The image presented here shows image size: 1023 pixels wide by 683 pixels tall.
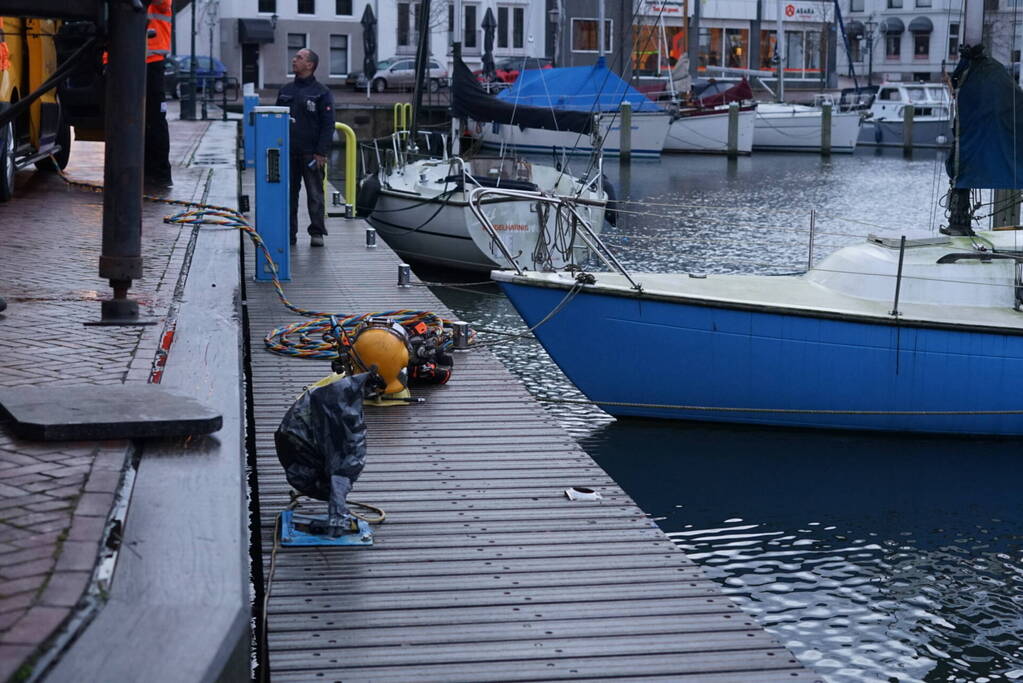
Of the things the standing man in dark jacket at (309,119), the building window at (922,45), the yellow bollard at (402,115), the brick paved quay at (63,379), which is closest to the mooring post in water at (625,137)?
the yellow bollard at (402,115)

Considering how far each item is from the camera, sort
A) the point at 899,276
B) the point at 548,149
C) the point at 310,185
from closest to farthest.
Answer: the point at 899,276
the point at 310,185
the point at 548,149

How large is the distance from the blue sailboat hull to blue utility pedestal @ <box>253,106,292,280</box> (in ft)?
7.25

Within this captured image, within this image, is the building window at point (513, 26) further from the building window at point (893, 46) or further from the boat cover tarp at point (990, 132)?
the boat cover tarp at point (990, 132)

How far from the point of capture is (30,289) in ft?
32.4

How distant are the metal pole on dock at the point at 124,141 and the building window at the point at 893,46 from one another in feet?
267

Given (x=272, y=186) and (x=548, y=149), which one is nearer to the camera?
(x=272, y=186)

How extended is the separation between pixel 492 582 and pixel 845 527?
5422 millimetres

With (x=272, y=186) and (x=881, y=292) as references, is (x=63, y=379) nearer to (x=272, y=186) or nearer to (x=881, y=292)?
(x=272, y=186)

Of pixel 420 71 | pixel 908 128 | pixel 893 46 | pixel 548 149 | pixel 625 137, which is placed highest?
pixel 893 46

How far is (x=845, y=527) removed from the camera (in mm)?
10773

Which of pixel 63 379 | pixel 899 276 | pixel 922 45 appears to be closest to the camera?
pixel 63 379

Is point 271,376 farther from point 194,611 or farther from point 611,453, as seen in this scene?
point 194,611

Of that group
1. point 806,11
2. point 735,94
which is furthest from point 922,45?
point 735,94

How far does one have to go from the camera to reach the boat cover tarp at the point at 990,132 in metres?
13.7
